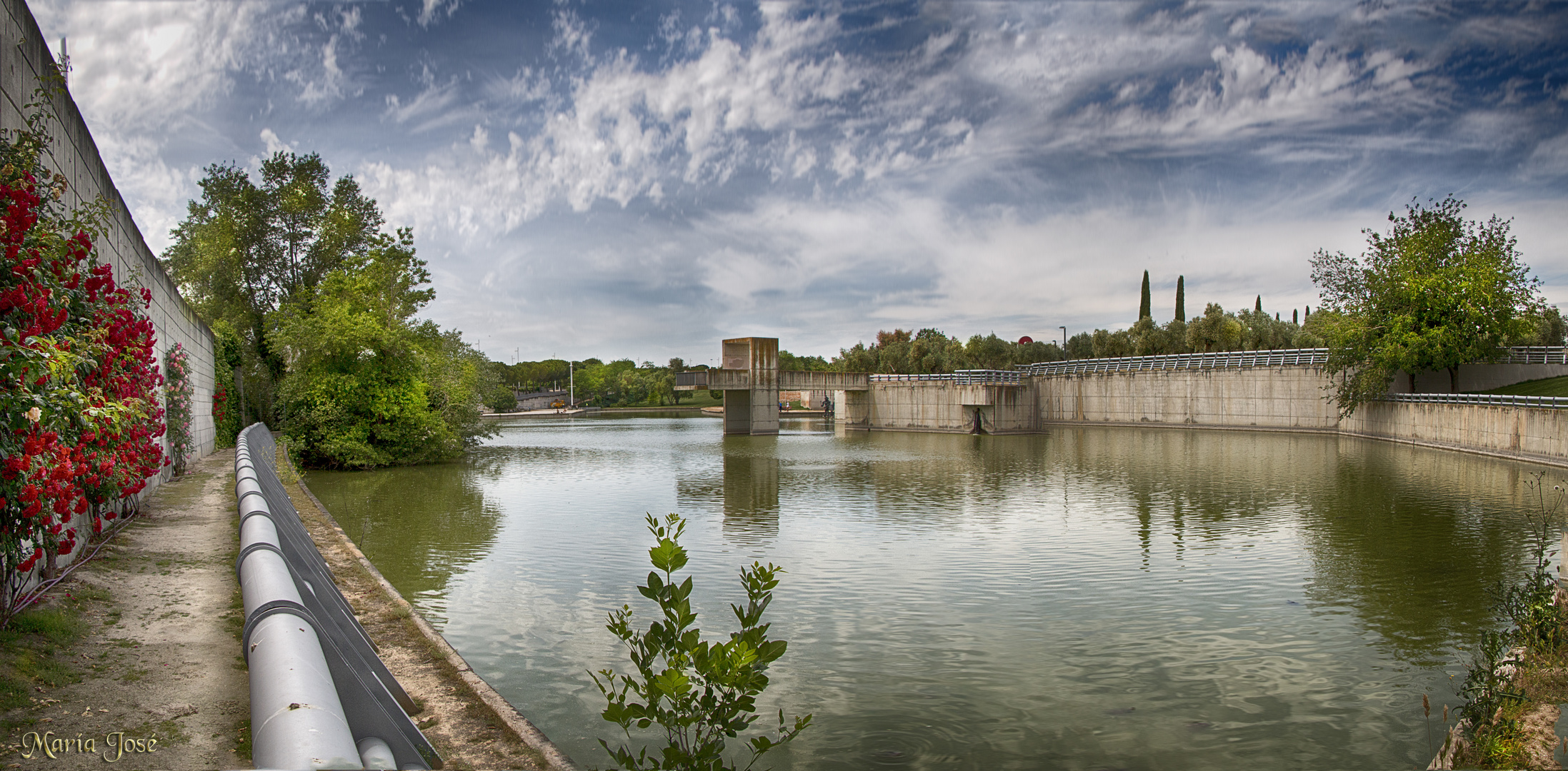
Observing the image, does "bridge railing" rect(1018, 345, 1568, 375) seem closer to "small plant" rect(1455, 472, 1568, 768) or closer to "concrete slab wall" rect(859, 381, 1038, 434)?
"concrete slab wall" rect(859, 381, 1038, 434)

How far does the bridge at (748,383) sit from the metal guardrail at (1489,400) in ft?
116

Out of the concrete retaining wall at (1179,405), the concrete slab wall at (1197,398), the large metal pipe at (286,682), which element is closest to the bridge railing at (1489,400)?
the concrete retaining wall at (1179,405)

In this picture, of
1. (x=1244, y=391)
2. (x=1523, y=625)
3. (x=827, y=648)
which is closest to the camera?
(x=1523, y=625)

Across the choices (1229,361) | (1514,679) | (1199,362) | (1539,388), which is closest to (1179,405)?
(1199,362)

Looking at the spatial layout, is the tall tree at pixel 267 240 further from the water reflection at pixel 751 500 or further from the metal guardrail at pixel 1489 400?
the metal guardrail at pixel 1489 400

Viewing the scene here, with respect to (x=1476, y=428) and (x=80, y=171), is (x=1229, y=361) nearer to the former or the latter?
(x=1476, y=428)

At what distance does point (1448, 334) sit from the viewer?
42.1 meters

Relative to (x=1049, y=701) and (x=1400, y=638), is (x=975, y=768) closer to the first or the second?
(x=1049, y=701)

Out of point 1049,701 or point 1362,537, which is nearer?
point 1049,701

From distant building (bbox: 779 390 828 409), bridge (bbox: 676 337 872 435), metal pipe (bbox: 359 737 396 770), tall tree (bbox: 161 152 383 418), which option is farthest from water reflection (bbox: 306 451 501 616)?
distant building (bbox: 779 390 828 409)

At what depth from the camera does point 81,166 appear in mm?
10977

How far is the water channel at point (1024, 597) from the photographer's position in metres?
7.74

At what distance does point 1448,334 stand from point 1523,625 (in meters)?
42.3

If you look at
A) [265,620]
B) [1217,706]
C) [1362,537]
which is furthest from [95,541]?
[1362,537]
